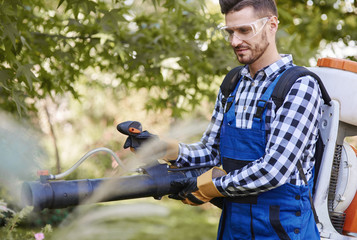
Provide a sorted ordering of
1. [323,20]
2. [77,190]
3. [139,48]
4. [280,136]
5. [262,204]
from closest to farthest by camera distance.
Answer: [77,190] → [280,136] → [262,204] → [139,48] → [323,20]

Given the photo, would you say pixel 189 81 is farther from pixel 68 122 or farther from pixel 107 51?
pixel 68 122

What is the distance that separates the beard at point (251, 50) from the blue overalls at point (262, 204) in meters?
0.12

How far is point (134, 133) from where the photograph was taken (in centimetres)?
158

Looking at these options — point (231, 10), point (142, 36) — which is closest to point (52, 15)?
point (142, 36)

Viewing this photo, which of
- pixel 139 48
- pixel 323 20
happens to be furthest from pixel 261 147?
pixel 323 20

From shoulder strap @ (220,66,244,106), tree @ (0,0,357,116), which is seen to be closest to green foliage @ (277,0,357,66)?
tree @ (0,0,357,116)

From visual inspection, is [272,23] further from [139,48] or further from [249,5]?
[139,48]

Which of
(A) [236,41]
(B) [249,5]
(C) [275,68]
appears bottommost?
(C) [275,68]

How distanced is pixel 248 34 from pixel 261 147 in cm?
40

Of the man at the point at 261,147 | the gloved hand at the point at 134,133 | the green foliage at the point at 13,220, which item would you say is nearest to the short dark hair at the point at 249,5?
the man at the point at 261,147

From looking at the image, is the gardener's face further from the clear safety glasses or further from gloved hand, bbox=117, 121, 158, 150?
gloved hand, bbox=117, 121, 158, 150

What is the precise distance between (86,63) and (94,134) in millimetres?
3799

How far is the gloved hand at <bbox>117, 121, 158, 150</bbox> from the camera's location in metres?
1.57

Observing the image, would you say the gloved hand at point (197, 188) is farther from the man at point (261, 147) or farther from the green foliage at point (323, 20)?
the green foliage at point (323, 20)
